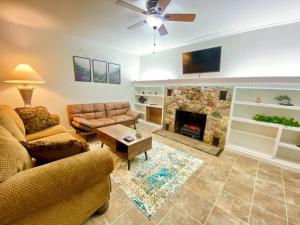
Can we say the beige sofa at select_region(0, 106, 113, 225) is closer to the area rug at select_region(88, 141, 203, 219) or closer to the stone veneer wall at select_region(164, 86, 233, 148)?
the area rug at select_region(88, 141, 203, 219)

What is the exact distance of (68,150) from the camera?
1198mm

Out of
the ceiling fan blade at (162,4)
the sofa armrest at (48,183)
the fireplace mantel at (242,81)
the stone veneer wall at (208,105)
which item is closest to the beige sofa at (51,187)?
the sofa armrest at (48,183)

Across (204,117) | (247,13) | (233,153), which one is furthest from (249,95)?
(247,13)

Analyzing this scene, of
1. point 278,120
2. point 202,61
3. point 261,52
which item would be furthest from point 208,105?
point 261,52

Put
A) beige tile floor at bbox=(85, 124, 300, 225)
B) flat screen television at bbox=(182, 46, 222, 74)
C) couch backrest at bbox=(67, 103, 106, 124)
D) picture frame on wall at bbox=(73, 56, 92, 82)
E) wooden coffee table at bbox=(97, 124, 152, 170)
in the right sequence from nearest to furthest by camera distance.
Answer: beige tile floor at bbox=(85, 124, 300, 225), wooden coffee table at bbox=(97, 124, 152, 170), flat screen television at bbox=(182, 46, 222, 74), couch backrest at bbox=(67, 103, 106, 124), picture frame on wall at bbox=(73, 56, 92, 82)

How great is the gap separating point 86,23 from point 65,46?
3.61 ft

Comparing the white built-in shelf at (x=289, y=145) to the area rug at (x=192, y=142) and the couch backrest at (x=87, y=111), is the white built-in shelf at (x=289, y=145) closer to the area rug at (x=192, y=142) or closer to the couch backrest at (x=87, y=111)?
the area rug at (x=192, y=142)

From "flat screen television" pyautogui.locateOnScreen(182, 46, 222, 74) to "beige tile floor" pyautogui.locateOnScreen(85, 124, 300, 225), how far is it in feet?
7.44

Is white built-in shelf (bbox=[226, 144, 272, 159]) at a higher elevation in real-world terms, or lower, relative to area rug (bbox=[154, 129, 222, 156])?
higher

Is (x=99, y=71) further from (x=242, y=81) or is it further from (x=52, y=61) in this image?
(x=242, y=81)

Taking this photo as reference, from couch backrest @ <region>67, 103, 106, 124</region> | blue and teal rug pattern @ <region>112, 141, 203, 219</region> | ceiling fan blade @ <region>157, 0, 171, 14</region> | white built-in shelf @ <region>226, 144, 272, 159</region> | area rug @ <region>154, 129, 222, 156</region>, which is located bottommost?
blue and teal rug pattern @ <region>112, 141, 203, 219</region>

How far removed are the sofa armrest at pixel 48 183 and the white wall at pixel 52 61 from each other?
3.04 m

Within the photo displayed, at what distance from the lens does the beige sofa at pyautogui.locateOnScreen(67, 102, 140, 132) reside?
10.5 feet

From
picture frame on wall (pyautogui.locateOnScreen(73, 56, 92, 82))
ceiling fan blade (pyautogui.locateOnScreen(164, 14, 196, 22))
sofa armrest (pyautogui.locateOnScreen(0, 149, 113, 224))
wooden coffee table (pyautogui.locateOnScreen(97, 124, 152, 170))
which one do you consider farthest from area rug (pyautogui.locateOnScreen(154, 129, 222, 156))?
picture frame on wall (pyautogui.locateOnScreen(73, 56, 92, 82))
